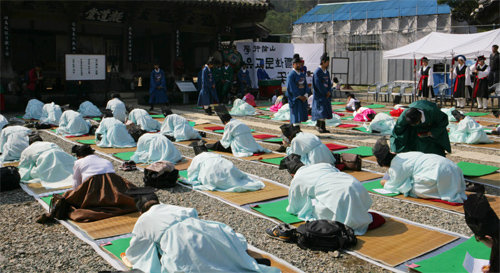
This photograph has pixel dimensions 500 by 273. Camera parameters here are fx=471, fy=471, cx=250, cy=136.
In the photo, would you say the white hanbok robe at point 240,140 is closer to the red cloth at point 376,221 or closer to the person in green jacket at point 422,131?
the person in green jacket at point 422,131

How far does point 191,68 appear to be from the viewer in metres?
19.2

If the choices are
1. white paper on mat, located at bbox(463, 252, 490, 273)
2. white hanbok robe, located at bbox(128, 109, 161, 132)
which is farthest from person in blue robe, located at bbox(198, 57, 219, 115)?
white paper on mat, located at bbox(463, 252, 490, 273)

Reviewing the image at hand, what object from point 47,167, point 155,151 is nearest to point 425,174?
point 155,151

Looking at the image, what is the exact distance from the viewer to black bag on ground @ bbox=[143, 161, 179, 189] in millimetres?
5641

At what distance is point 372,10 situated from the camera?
27.7 meters

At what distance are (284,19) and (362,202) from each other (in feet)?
163

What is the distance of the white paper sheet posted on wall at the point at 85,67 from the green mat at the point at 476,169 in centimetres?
1109

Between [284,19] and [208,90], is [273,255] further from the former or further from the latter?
[284,19]

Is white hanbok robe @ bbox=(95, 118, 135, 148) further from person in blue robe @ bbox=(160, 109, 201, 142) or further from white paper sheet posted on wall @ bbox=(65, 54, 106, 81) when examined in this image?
white paper sheet posted on wall @ bbox=(65, 54, 106, 81)

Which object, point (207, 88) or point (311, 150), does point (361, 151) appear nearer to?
point (311, 150)

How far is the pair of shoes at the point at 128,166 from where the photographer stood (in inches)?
262

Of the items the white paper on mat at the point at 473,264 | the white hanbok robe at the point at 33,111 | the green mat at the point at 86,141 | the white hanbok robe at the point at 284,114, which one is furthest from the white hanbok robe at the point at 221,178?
the white hanbok robe at the point at 33,111

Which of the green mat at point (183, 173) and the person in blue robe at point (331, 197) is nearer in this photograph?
the person in blue robe at point (331, 197)

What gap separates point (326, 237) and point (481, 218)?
54.7 inches
